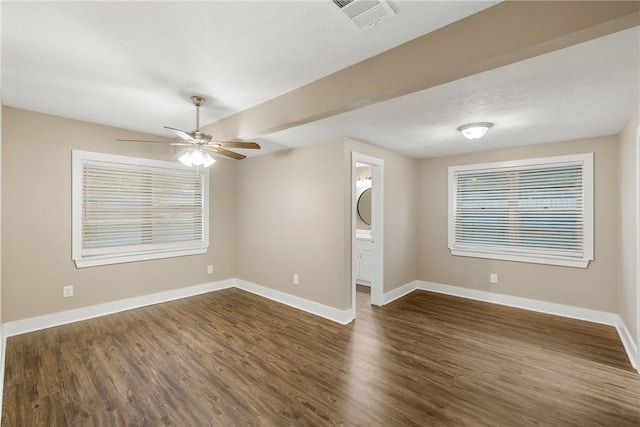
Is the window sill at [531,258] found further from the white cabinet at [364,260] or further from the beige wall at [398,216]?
the white cabinet at [364,260]

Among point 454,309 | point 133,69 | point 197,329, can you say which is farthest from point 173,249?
point 454,309

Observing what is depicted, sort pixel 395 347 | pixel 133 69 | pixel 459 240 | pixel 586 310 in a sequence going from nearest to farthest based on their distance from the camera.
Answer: pixel 133 69
pixel 395 347
pixel 586 310
pixel 459 240

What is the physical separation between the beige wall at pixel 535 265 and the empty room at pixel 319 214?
30mm

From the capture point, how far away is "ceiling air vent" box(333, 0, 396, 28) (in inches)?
58.8

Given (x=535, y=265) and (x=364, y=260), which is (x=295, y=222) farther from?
(x=535, y=265)

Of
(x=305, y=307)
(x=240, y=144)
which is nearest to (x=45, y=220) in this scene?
(x=240, y=144)

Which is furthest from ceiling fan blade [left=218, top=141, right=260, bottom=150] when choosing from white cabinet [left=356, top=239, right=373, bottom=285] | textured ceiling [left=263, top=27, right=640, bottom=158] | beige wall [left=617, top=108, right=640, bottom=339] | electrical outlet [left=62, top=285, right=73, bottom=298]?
beige wall [left=617, top=108, right=640, bottom=339]

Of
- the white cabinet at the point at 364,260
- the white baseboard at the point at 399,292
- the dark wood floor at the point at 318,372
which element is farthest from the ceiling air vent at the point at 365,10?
the white cabinet at the point at 364,260

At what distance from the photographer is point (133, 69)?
2225 millimetres

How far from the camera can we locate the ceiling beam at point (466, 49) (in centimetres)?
130

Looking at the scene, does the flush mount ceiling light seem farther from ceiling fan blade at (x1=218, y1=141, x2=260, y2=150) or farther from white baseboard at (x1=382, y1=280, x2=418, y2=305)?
white baseboard at (x1=382, y1=280, x2=418, y2=305)

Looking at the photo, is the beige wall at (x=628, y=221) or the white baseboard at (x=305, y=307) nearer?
the beige wall at (x=628, y=221)

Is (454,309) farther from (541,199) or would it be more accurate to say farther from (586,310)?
(541,199)

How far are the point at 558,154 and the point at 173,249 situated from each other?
5.68 m
